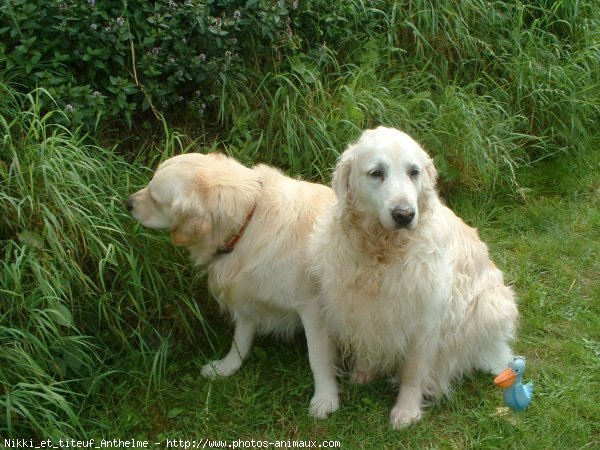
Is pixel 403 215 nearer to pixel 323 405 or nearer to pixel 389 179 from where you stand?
pixel 389 179

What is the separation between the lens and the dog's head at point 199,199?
3168mm

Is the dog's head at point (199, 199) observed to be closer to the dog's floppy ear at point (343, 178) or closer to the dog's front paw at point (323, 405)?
the dog's floppy ear at point (343, 178)

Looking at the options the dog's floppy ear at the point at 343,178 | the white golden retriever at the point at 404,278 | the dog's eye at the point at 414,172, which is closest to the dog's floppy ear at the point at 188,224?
the white golden retriever at the point at 404,278

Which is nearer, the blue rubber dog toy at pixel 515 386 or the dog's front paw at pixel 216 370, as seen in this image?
the blue rubber dog toy at pixel 515 386

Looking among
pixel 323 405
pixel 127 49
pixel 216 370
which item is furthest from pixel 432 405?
pixel 127 49

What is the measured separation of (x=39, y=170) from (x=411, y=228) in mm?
1711

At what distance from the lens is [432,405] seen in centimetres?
326

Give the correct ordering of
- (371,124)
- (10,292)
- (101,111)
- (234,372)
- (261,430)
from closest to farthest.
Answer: (10,292) < (261,430) < (234,372) < (101,111) < (371,124)

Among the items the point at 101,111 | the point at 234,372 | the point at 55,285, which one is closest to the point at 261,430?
the point at 234,372

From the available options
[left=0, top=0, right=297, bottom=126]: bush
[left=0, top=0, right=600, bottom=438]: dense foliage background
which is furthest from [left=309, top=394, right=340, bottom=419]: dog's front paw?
[left=0, top=0, right=297, bottom=126]: bush

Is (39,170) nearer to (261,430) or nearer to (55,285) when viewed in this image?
(55,285)

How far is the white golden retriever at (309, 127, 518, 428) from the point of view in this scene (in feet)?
9.23

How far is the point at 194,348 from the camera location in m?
3.65

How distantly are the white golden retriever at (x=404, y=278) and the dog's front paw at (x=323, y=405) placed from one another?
22cm
